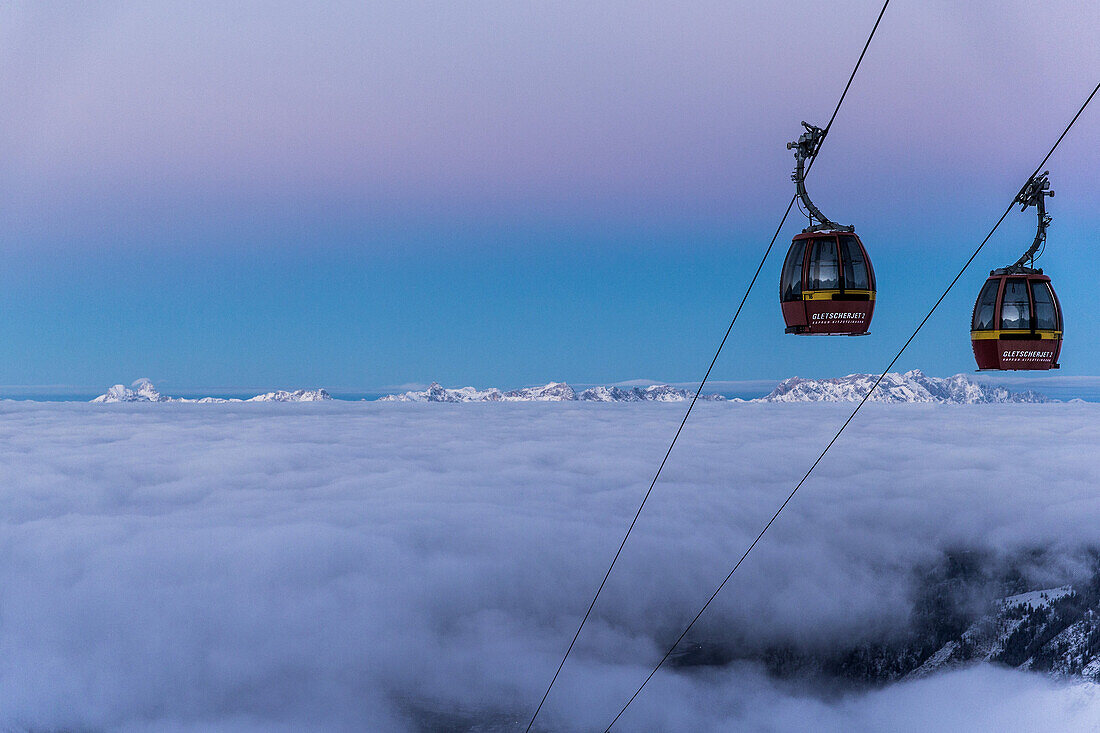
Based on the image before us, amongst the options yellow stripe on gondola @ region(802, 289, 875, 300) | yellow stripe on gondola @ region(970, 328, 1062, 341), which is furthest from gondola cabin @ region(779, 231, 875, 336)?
yellow stripe on gondola @ region(970, 328, 1062, 341)

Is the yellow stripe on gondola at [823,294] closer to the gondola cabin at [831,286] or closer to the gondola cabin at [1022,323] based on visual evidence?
the gondola cabin at [831,286]

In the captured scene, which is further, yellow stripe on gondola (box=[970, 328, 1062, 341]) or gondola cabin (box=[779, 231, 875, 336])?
yellow stripe on gondola (box=[970, 328, 1062, 341])

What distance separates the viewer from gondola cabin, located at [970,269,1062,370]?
12.1m

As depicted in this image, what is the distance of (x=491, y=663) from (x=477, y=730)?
20.6 metres

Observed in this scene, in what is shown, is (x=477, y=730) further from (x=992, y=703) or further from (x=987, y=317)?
(x=987, y=317)

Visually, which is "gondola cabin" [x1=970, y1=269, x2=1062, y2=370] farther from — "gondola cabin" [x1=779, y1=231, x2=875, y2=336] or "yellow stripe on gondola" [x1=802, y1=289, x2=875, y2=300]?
"yellow stripe on gondola" [x1=802, y1=289, x2=875, y2=300]

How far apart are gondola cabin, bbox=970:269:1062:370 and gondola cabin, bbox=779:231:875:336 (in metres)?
2.22

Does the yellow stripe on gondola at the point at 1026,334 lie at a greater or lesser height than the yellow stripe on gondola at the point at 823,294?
lesser

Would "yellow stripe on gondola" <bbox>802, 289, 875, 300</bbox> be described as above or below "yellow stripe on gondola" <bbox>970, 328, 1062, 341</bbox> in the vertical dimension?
above

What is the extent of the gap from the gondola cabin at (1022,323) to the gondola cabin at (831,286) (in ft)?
7.30

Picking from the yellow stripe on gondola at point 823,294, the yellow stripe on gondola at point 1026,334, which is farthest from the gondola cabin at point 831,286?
the yellow stripe on gondola at point 1026,334

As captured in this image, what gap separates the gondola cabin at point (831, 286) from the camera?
11.1 metres

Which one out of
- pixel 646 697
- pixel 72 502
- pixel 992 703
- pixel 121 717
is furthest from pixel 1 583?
pixel 992 703

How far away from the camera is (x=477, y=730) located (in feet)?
555
